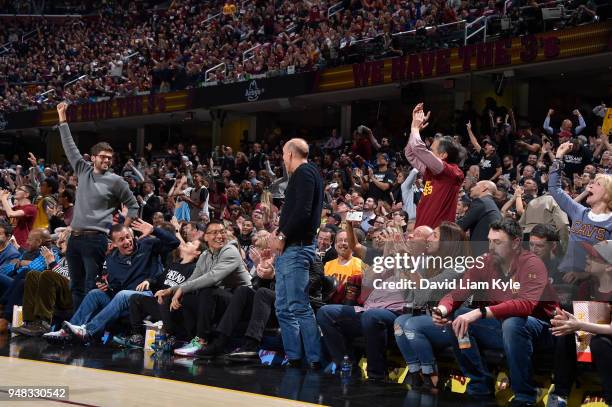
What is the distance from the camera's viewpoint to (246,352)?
678 cm

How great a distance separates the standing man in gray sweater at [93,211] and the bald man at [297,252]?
193 centimetres

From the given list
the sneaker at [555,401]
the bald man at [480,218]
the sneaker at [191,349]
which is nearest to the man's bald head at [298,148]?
the bald man at [480,218]

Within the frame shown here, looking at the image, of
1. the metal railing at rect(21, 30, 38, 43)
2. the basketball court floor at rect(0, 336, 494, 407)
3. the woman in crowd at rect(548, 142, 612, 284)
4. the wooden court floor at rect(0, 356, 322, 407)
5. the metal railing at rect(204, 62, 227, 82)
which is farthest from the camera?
the metal railing at rect(21, 30, 38, 43)

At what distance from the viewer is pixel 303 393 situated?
5336mm

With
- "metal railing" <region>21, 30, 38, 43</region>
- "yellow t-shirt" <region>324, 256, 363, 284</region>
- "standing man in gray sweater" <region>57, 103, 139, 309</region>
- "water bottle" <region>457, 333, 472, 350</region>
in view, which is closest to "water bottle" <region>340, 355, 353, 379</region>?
"yellow t-shirt" <region>324, 256, 363, 284</region>

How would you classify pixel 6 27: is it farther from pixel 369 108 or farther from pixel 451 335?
pixel 451 335

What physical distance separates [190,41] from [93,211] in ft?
58.7

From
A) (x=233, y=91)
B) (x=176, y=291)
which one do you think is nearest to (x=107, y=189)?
(x=176, y=291)

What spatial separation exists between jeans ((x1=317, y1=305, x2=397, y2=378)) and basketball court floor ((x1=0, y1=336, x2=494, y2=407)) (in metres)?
0.20

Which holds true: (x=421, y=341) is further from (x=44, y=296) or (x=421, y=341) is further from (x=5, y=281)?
(x=5, y=281)

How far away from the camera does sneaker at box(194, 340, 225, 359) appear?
6871 mm

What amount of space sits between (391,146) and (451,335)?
456 inches

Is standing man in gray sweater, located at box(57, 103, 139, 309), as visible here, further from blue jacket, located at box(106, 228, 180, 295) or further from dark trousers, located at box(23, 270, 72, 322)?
dark trousers, located at box(23, 270, 72, 322)

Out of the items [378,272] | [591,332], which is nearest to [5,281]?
[378,272]
